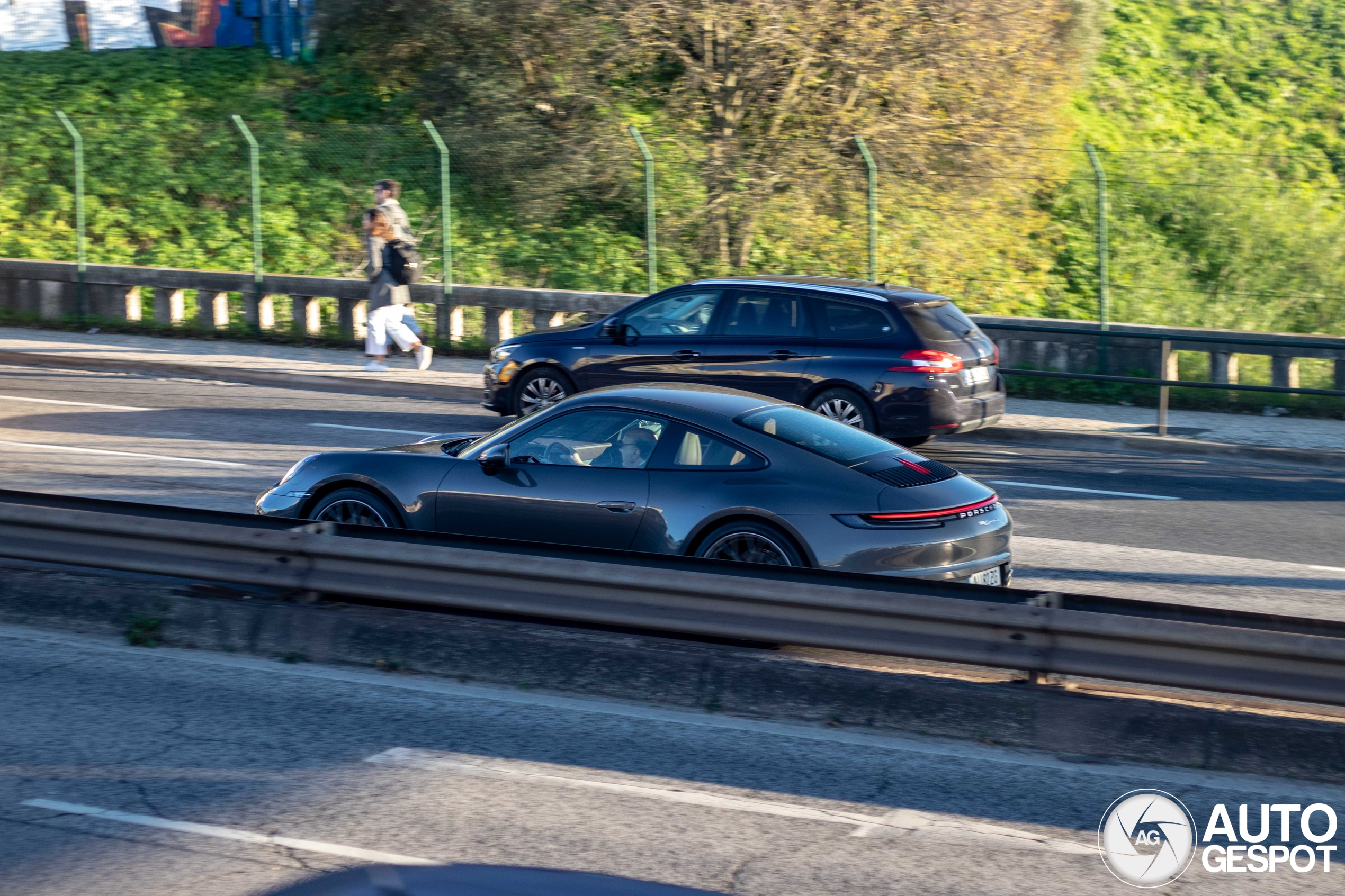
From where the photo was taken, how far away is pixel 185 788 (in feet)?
16.8

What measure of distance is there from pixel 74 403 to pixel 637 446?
1005cm

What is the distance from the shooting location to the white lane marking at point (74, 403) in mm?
14812

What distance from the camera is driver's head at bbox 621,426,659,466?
24.8 feet

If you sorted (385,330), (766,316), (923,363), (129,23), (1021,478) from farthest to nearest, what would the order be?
(129,23) < (385,330) < (766,316) < (1021,478) < (923,363)

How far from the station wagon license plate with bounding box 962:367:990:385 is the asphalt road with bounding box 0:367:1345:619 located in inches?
33.7

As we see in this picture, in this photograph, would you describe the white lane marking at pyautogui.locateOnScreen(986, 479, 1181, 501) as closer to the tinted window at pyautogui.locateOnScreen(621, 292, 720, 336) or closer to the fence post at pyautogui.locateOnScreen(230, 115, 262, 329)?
the tinted window at pyautogui.locateOnScreen(621, 292, 720, 336)

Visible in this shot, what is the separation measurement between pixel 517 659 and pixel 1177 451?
975cm

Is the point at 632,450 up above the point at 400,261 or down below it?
below

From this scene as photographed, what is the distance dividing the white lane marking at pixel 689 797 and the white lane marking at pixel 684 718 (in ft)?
2.37

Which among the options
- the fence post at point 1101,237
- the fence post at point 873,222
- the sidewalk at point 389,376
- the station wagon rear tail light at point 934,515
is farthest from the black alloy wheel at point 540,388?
the fence post at point 1101,237

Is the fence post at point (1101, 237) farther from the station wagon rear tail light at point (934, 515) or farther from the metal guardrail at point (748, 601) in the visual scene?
the metal guardrail at point (748, 601)

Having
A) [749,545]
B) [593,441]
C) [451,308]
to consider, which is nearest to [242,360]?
[451,308]

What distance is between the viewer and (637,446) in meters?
7.60

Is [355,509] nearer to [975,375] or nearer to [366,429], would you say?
[366,429]
